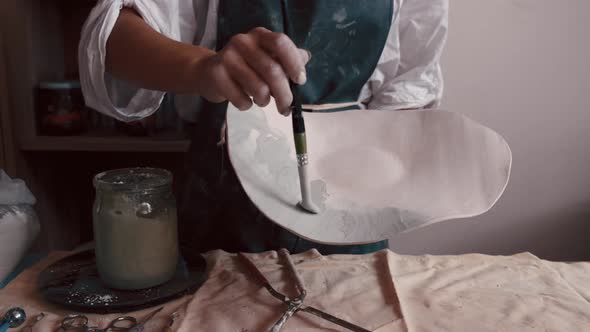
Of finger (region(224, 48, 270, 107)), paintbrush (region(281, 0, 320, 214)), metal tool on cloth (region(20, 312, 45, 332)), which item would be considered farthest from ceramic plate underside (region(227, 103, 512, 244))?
metal tool on cloth (region(20, 312, 45, 332))

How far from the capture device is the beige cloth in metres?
0.50

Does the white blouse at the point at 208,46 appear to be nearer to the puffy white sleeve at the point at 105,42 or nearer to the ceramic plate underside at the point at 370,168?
the puffy white sleeve at the point at 105,42

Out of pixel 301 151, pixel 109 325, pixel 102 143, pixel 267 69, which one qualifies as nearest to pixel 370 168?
pixel 301 151

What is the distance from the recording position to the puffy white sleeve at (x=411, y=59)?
81 centimetres

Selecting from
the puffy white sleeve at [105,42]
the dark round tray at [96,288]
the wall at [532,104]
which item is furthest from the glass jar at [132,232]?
the wall at [532,104]

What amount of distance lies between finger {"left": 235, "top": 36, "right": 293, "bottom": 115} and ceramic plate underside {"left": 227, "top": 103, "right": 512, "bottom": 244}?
0.13 metres

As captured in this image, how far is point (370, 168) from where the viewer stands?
622 mm

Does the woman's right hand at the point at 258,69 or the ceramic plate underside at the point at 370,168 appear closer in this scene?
the woman's right hand at the point at 258,69

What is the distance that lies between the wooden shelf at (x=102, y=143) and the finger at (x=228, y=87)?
64 cm

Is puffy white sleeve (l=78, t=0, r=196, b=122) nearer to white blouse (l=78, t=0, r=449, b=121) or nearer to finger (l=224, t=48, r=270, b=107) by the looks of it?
white blouse (l=78, t=0, r=449, b=121)

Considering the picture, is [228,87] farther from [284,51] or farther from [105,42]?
[105,42]

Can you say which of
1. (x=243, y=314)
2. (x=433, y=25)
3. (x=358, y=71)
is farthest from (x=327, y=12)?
(x=243, y=314)

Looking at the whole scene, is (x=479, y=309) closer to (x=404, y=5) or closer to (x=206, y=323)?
(x=206, y=323)

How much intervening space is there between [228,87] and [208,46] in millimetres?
309
